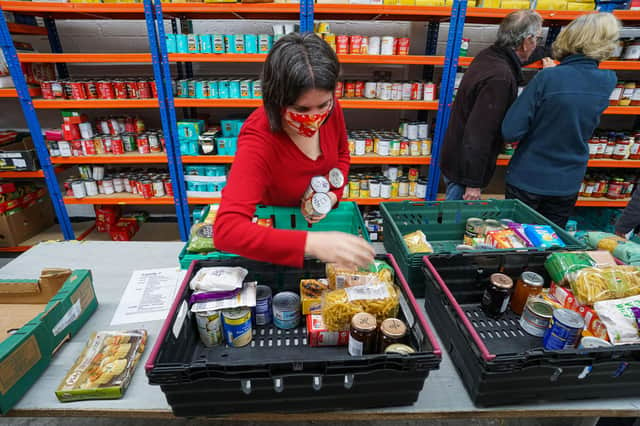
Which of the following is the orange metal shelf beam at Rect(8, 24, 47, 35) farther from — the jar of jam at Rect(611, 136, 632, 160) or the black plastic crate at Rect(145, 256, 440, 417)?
the jar of jam at Rect(611, 136, 632, 160)

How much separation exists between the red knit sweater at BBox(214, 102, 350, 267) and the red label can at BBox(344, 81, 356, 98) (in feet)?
5.33

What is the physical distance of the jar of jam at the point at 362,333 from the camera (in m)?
0.91

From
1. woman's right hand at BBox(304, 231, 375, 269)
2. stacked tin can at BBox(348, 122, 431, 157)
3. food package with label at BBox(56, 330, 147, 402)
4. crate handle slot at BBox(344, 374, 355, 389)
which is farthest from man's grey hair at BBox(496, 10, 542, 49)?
food package with label at BBox(56, 330, 147, 402)

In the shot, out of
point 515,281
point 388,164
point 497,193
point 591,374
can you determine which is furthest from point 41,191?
point 497,193

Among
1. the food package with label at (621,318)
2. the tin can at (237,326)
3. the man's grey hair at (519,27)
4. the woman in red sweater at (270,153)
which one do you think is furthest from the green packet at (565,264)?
the man's grey hair at (519,27)

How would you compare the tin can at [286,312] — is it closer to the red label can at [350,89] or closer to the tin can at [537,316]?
the tin can at [537,316]

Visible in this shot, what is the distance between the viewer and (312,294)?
3.80 ft

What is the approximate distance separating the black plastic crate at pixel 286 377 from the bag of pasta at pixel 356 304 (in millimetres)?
69

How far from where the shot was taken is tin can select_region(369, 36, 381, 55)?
2684 mm

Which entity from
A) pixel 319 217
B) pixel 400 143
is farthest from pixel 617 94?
pixel 319 217

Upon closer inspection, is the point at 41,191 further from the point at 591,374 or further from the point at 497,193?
the point at 497,193

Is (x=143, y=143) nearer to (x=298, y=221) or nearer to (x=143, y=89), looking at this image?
(x=143, y=89)

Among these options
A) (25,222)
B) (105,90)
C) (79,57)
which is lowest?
(25,222)

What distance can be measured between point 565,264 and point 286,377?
40.7 inches
